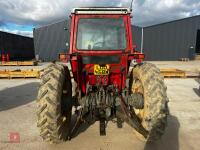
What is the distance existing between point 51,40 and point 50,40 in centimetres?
14

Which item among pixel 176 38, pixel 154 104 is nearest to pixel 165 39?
pixel 176 38

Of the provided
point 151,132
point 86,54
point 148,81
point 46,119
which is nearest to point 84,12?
point 86,54

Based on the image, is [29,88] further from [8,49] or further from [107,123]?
[8,49]

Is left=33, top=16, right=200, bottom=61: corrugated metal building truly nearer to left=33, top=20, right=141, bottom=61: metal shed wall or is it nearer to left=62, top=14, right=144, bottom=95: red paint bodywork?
left=33, top=20, right=141, bottom=61: metal shed wall

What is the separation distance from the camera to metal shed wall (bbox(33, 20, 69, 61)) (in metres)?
31.4

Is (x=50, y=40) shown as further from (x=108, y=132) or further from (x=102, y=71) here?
(x=108, y=132)

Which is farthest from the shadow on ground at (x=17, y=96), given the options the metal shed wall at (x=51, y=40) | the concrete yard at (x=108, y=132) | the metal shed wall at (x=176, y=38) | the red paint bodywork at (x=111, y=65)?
the metal shed wall at (x=176, y=38)

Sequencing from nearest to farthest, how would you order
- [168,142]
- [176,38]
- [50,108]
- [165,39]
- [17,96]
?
[50,108], [168,142], [17,96], [176,38], [165,39]

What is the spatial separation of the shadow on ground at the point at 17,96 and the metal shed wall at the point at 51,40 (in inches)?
811

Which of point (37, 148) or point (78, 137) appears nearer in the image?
point (37, 148)

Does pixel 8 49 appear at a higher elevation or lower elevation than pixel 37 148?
higher

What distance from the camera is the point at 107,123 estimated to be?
5.80m

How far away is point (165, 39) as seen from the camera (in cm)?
3234

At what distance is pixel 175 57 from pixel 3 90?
25.4 m
